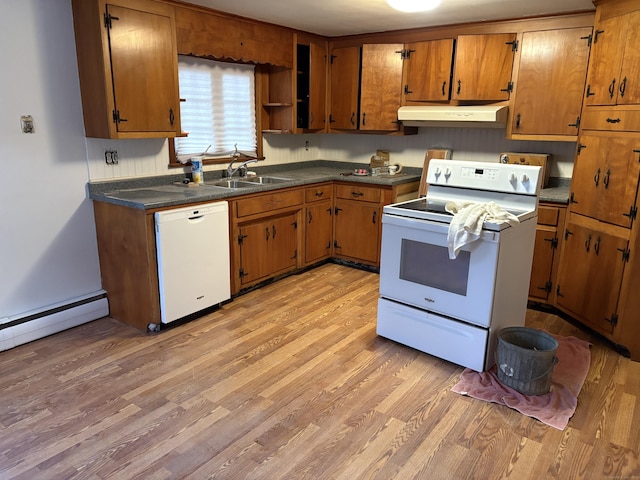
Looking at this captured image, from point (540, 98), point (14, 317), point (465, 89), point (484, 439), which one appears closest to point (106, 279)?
point (14, 317)

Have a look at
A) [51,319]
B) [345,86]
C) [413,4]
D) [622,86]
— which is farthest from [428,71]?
[51,319]

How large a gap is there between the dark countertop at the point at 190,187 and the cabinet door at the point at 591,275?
153 centimetres

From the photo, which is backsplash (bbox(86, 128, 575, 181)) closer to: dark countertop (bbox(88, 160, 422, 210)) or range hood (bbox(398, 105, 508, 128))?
dark countertop (bbox(88, 160, 422, 210))

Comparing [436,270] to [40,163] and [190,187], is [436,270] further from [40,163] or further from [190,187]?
[40,163]

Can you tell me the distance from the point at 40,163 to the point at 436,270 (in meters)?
2.55

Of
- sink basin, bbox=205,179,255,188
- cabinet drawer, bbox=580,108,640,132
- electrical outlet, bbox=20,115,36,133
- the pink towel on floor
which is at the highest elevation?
cabinet drawer, bbox=580,108,640,132

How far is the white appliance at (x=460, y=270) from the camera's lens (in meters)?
2.52

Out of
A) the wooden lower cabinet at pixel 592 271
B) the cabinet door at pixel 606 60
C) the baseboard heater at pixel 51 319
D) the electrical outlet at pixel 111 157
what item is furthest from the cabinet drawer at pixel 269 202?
the cabinet door at pixel 606 60

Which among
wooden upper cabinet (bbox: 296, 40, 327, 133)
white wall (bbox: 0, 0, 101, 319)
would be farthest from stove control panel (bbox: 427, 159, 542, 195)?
white wall (bbox: 0, 0, 101, 319)

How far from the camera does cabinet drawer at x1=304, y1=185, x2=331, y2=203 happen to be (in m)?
4.18

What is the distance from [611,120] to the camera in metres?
2.89

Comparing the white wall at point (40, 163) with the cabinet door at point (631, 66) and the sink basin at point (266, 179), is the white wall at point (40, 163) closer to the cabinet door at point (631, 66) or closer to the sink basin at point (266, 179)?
the sink basin at point (266, 179)

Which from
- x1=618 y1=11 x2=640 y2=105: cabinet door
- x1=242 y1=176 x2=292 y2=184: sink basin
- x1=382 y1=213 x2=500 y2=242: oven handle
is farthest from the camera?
x1=242 y1=176 x2=292 y2=184: sink basin

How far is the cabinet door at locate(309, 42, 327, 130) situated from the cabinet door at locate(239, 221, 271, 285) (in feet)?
4.51
